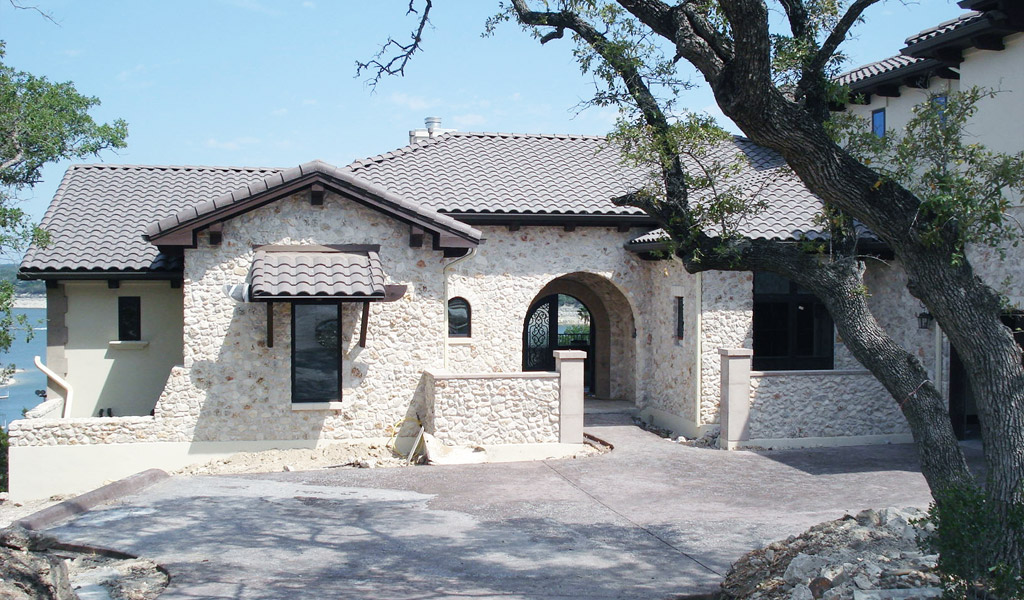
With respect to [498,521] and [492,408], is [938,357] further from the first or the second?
[498,521]

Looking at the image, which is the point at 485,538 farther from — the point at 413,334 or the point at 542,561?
the point at 413,334

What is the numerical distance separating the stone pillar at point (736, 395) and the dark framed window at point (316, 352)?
643 centimetres

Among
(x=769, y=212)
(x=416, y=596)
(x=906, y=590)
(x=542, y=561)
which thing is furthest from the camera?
(x=769, y=212)

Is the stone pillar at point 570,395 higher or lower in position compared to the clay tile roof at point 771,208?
lower

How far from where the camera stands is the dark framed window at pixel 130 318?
53.7 ft

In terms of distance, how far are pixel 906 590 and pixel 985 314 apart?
2.00 meters

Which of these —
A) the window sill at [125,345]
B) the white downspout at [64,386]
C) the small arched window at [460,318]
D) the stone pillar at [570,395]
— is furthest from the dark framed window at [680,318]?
the white downspout at [64,386]

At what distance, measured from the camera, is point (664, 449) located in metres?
14.6

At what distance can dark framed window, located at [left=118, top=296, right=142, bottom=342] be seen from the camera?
645 inches

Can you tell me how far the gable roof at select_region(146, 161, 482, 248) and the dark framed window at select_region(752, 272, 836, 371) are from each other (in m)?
5.94

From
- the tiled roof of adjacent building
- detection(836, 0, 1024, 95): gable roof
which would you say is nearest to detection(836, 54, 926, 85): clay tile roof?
detection(836, 0, 1024, 95): gable roof

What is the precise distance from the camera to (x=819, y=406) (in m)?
14.9

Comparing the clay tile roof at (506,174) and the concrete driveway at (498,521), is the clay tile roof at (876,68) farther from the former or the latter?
the concrete driveway at (498,521)

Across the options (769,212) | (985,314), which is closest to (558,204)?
(769,212)
